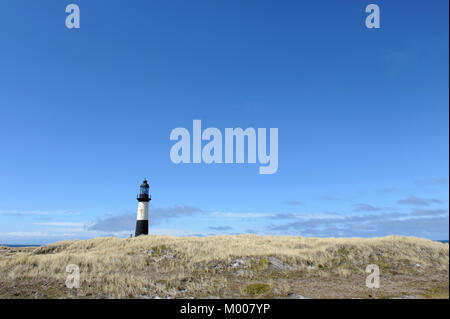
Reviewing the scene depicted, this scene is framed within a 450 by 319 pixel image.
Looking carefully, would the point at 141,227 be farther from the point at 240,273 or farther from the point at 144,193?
the point at 240,273

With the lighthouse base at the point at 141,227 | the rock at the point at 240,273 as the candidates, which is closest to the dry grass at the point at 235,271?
the rock at the point at 240,273

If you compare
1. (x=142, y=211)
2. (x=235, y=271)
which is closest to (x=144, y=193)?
(x=142, y=211)

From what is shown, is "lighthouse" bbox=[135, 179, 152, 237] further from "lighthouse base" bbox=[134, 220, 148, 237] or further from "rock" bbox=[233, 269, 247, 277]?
"rock" bbox=[233, 269, 247, 277]

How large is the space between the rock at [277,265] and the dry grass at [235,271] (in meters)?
0.07

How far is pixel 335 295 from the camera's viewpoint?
15234mm

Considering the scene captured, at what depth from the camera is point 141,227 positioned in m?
39.7

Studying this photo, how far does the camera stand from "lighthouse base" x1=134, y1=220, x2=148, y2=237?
130 ft

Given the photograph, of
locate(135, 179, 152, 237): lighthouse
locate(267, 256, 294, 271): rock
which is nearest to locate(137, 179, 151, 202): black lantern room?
locate(135, 179, 152, 237): lighthouse

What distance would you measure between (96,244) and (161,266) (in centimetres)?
1613

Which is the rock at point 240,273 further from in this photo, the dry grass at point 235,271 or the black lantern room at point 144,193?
the black lantern room at point 144,193

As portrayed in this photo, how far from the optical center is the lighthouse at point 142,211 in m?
39.7
